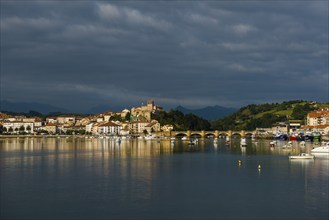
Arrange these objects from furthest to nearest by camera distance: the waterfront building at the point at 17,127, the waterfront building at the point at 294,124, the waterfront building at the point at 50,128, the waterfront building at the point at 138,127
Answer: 1. the waterfront building at the point at 50,128
2. the waterfront building at the point at 17,127
3. the waterfront building at the point at 294,124
4. the waterfront building at the point at 138,127

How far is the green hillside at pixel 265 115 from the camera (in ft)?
508

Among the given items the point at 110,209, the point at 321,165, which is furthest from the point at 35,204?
the point at 321,165

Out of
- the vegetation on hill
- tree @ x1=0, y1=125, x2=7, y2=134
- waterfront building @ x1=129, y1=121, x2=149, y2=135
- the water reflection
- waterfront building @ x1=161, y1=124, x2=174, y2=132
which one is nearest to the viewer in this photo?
the water reflection

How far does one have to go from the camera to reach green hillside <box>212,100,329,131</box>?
15475 cm

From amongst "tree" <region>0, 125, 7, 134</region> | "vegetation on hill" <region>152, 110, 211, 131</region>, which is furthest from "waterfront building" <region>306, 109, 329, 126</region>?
"tree" <region>0, 125, 7, 134</region>

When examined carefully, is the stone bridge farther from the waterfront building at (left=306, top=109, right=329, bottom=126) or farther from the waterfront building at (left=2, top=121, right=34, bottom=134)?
the waterfront building at (left=2, top=121, right=34, bottom=134)

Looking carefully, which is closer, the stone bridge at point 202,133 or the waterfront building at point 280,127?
the stone bridge at point 202,133

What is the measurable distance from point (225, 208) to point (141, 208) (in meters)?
3.44

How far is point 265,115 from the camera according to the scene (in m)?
163

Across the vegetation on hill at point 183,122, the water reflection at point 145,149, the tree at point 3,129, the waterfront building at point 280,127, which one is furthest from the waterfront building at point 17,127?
the water reflection at point 145,149

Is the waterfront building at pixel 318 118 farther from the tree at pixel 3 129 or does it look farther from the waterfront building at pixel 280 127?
the tree at pixel 3 129

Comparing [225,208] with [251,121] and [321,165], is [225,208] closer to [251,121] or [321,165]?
[321,165]

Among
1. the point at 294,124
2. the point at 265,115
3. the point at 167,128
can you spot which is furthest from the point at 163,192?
the point at 265,115

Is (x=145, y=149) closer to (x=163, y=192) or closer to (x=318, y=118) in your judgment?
(x=163, y=192)
